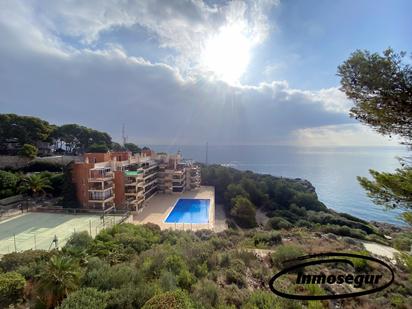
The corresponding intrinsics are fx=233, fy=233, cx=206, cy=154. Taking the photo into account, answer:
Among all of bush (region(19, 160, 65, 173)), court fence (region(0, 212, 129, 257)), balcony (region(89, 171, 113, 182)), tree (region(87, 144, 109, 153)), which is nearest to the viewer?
court fence (region(0, 212, 129, 257))

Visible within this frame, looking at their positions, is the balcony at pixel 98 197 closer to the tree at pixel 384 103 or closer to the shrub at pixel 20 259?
the shrub at pixel 20 259

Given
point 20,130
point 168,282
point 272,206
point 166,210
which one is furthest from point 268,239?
point 20,130

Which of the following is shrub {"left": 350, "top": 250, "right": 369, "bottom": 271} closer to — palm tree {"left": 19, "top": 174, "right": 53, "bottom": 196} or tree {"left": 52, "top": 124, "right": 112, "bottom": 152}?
palm tree {"left": 19, "top": 174, "right": 53, "bottom": 196}

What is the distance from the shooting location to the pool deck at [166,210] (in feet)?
59.6

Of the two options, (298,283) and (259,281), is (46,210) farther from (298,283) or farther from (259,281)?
(298,283)

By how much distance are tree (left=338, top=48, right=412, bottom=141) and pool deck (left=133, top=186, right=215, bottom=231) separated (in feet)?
47.3

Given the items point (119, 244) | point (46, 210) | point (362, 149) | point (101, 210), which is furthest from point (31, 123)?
point (362, 149)

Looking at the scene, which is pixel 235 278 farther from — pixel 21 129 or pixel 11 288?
pixel 21 129

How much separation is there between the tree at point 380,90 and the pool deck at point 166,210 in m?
14.4

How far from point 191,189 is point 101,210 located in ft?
44.6

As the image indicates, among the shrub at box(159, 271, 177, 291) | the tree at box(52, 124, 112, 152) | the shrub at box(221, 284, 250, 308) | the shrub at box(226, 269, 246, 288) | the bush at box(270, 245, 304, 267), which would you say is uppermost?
the tree at box(52, 124, 112, 152)

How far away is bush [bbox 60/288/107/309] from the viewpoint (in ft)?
14.6

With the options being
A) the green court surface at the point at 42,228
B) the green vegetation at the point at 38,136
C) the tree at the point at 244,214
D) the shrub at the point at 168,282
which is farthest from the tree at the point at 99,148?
the shrub at the point at 168,282

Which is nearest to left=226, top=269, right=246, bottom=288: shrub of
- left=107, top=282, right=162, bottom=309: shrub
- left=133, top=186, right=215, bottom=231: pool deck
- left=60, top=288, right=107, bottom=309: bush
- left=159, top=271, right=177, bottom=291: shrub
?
left=159, top=271, right=177, bottom=291: shrub
